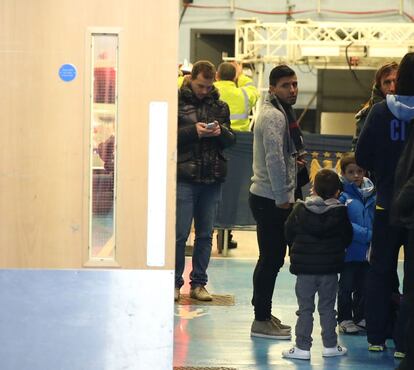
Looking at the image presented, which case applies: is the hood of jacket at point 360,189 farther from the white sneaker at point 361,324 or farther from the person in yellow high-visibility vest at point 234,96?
the person in yellow high-visibility vest at point 234,96

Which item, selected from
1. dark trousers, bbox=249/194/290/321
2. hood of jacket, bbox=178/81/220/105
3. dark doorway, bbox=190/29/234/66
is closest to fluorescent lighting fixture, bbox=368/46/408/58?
dark doorway, bbox=190/29/234/66

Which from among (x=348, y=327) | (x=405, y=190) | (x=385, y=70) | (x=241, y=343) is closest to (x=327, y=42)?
(x=385, y=70)

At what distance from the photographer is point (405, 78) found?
5.58m

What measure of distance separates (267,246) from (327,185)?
692 millimetres

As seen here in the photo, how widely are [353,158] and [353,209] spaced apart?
0.32 m

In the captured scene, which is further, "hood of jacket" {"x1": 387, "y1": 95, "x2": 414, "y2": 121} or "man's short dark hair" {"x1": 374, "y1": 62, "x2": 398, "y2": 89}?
"man's short dark hair" {"x1": 374, "y1": 62, "x2": 398, "y2": 89}

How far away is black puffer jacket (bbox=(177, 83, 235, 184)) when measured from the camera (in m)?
7.27

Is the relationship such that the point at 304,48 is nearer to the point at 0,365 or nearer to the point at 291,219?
the point at 291,219

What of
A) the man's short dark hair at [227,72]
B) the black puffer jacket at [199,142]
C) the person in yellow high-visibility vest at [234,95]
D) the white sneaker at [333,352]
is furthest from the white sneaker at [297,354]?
the man's short dark hair at [227,72]

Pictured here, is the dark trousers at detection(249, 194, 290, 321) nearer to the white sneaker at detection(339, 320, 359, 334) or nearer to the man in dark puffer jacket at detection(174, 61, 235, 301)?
the white sneaker at detection(339, 320, 359, 334)

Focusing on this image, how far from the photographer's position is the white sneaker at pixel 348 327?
6680 mm

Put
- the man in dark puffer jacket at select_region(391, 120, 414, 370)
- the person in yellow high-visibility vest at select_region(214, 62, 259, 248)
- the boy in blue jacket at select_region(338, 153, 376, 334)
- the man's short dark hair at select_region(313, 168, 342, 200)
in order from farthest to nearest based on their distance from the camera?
the person in yellow high-visibility vest at select_region(214, 62, 259, 248), the boy in blue jacket at select_region(338, 153, 376, 334), the man's short dark hair at select_region(313, 168, 342, 200), the man in dark puffer jacket at select_region(391, 120, 414, 370)

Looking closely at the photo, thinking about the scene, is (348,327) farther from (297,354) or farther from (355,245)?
(297,354)

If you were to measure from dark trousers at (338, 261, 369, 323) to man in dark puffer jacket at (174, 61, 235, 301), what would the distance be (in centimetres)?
125
